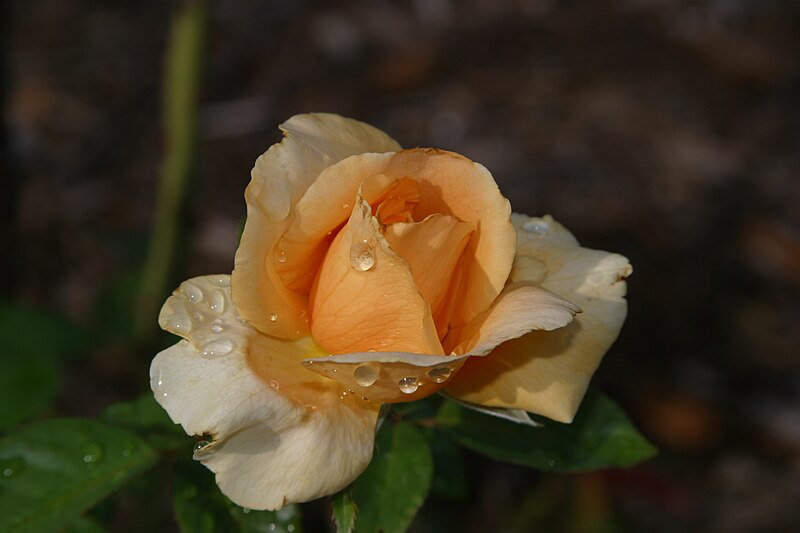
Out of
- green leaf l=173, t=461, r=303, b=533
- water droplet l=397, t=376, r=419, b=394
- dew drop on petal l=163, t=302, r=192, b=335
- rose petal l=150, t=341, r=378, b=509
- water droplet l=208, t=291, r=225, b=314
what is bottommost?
green leaf l=173, t=461, r=303, b=533

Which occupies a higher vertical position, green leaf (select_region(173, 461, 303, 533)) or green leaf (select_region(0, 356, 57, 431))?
green leaf (select_region(173, 461, 303, 533))

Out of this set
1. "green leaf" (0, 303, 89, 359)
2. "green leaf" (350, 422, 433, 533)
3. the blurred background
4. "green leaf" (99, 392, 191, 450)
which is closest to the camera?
"green leaf" (350, 422, 433, 533)

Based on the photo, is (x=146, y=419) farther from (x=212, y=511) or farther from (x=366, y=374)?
(x=366, y=374)

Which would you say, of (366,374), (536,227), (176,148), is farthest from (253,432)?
(176,148)

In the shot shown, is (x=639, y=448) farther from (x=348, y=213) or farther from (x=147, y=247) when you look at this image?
(x=147, y=247)

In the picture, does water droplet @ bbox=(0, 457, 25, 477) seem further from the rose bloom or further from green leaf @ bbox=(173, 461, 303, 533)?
the rose bloom

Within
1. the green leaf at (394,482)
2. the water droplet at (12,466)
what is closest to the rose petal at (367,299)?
the green leaf at (394,482)

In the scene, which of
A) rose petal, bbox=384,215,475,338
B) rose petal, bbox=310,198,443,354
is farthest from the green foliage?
rose petal, bbox=384,215,475,338
